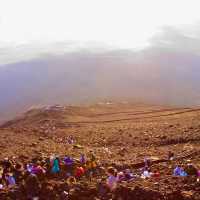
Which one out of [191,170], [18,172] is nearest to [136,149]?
[18,172]

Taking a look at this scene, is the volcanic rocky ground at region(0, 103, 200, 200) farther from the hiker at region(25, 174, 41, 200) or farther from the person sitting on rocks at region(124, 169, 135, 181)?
the hiker at region(25, 174, 41, 200)

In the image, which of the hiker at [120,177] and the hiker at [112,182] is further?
the hiker at [120,177]

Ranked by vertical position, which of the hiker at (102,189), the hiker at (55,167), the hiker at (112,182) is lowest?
the hiker at (102,189)

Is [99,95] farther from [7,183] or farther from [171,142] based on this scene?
[7,183]

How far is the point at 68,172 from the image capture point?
12.5m

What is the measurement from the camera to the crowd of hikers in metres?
10.8

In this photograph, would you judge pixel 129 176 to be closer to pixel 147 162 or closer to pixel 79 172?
pixel 79 172

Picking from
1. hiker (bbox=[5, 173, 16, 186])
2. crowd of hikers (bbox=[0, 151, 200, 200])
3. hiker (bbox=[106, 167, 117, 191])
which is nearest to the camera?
hiker (bbox=[106, 167, 117, 191])

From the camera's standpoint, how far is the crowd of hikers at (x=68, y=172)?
35.5 ft

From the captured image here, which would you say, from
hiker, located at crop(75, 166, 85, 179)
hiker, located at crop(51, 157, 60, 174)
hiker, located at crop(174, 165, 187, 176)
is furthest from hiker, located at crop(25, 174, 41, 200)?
hiker, located at crop(174, 165, 187, 176)

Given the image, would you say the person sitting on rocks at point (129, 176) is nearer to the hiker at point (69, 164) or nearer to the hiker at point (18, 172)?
the hiker at point (69, 164)

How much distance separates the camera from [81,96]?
69.4 m

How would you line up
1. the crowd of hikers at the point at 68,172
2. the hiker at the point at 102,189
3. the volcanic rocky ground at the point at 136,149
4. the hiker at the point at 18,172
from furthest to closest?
the hiker at the point at 18,172 → the crowd of hikers at the point at 68,172 → the hiker at the point at 102,189 → the volcanic rocky ground at the point at 136,149

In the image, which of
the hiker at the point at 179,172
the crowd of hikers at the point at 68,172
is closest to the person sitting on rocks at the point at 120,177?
the crowd of hikers at the point at 68,172
